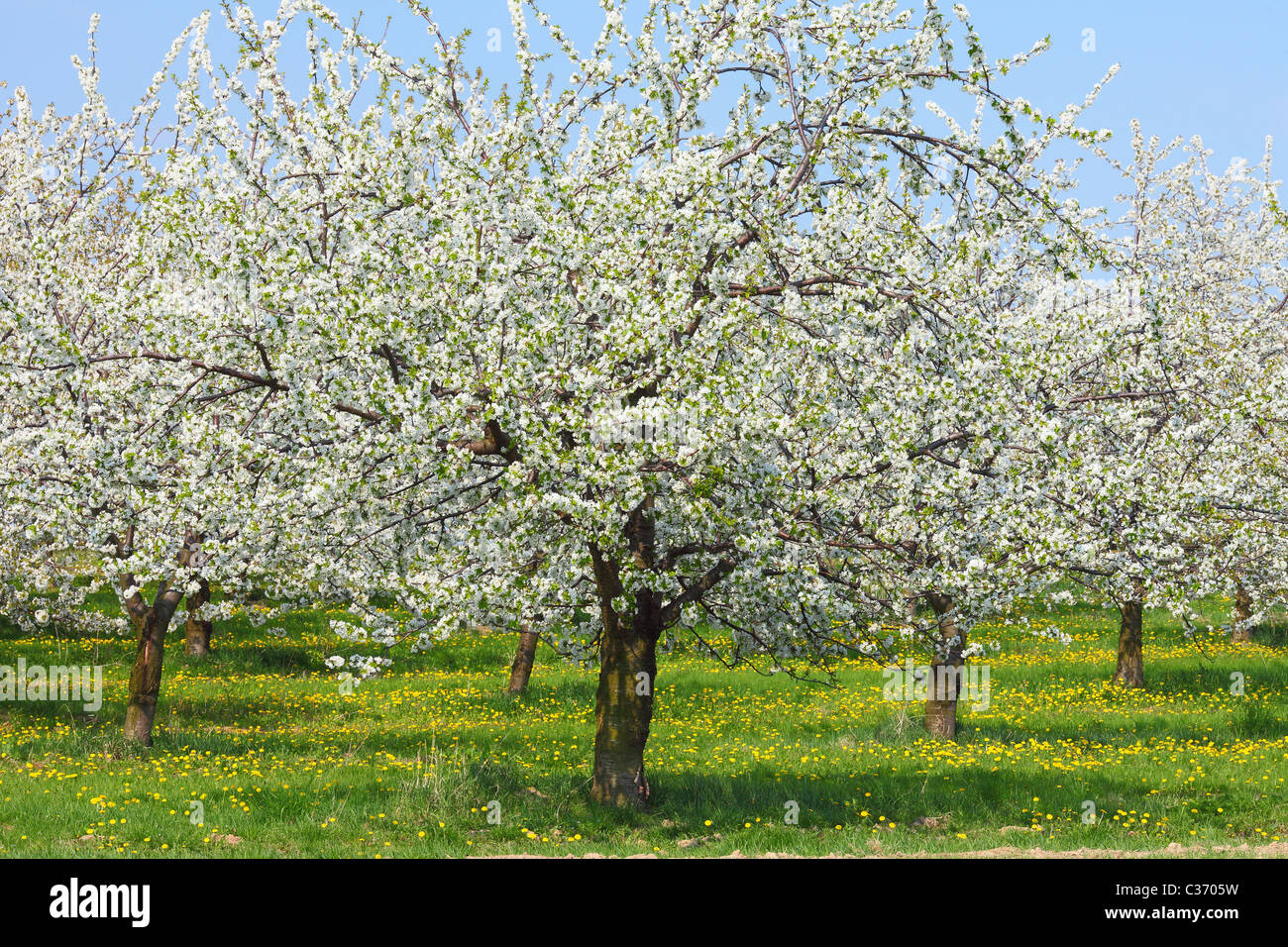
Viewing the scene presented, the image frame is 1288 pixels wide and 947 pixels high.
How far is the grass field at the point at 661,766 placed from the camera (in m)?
11.8

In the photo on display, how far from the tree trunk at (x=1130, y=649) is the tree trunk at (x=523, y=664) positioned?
13057 millimetres

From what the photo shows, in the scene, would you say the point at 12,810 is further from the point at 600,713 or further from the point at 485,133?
the point at 485,133

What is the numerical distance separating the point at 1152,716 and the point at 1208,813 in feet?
23.7

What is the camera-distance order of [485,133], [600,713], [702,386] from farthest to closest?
[600,713]
[485,133]
[702,386]

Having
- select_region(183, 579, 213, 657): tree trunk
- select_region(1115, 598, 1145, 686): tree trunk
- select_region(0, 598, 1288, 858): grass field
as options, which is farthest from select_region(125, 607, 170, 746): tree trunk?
select_region(1115, 598, 1145, 686): tree trunk

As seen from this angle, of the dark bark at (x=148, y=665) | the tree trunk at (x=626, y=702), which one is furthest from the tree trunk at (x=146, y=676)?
the tree trunk at (x=626, y=702)

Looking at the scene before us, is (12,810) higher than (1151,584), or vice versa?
(1151,584)

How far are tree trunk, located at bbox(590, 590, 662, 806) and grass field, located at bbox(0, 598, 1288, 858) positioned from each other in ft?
1.32

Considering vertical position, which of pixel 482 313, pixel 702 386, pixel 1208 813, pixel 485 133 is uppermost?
pixel 485 133

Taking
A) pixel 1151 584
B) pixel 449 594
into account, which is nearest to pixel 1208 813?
pixel 1151 584

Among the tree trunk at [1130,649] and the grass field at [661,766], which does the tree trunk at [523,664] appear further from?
the tree trunk at [1130,649]
